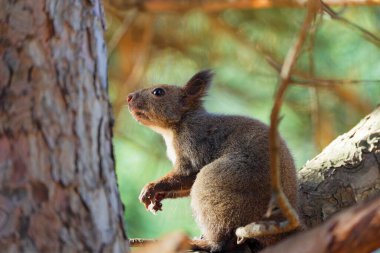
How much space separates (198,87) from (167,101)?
0.21 m

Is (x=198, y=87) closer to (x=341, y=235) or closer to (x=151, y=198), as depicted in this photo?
(x=151, y=198)

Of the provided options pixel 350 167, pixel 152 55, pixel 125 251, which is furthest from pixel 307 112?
pixel 125 251

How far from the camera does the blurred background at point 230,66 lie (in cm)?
625

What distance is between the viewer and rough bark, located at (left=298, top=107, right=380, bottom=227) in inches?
141

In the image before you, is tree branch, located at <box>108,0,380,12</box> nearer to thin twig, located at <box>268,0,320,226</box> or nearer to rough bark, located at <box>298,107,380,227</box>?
rough bark, located at <box>298,107,380,227</box>

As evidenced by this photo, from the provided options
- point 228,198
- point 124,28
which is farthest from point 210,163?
point 124,28

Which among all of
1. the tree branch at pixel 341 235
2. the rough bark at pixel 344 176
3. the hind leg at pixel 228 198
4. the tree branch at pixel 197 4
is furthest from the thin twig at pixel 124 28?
the tree branch at pixel 341 235

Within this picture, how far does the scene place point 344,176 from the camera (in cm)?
366

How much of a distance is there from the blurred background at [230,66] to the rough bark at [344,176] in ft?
7.28

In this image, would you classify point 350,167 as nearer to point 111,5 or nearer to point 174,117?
point 174,117

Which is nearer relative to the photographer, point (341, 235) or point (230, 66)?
point (341, 235)

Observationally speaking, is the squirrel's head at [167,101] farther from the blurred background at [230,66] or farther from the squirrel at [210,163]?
the blurred background at [230,66]

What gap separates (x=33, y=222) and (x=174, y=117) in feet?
7.78

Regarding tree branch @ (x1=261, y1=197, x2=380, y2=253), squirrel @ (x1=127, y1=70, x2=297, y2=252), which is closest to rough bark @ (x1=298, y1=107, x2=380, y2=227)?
squirrel @ (x1=127, y1=70, x2=297, y2=252)
